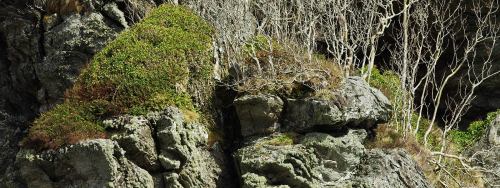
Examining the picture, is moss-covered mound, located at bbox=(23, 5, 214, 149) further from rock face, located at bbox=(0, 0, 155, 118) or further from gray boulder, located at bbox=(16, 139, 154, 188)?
rock face, located at bbox=(0, 0, 155, 118)

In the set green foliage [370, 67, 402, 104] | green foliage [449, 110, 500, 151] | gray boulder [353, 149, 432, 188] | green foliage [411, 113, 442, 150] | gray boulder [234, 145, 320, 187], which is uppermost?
green foliage [370, 67, 402, 104]

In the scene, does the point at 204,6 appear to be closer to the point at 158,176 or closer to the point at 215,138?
the point at 215,138

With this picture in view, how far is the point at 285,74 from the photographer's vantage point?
1212cm

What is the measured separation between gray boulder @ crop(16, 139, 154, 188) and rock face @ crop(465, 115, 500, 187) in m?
8.88

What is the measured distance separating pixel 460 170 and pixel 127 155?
27.5ft

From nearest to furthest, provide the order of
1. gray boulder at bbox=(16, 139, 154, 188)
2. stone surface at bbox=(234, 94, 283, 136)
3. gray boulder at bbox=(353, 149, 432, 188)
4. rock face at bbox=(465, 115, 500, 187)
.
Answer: gray boulder at bbox=(16, 139, 154, 188) → gray boulder at bbox=(353, 149, 432, 188) → stone surface at bbox=(234, 94, 283, 136) → rock face at bbox=(465, 115, 500, 187)

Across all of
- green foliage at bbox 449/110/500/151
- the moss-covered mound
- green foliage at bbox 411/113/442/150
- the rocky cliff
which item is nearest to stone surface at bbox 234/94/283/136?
the rocky cliff

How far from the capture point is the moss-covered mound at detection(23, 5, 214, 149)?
10984 mm

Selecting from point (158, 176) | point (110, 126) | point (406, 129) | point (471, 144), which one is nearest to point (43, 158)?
point (110, 126)

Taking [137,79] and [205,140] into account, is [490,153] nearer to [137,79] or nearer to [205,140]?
[205,140]

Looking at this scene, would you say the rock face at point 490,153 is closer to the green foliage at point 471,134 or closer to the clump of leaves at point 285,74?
the green foliage at point 471,134

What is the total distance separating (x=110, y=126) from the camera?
1096cm

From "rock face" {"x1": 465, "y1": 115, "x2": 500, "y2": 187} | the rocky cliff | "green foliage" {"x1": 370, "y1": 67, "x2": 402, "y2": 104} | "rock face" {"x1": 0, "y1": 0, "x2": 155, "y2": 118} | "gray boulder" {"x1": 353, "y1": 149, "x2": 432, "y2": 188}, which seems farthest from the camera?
"green foliage" {"x1": 370, "y1": 67, "x2": 402, "y2": 104}

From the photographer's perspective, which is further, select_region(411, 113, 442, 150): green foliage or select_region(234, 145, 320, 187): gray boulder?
select_region(411, 113, 442, 150): green foliage
